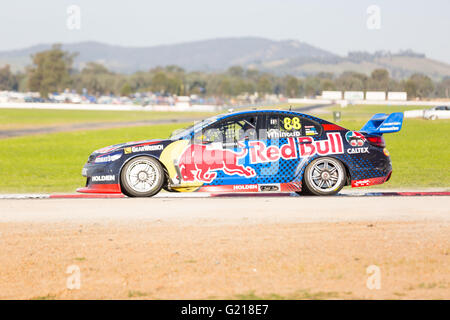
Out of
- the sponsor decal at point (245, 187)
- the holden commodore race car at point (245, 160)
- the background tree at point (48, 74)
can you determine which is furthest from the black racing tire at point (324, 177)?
the background tree at point (48, 74)

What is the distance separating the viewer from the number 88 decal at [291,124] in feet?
37.1

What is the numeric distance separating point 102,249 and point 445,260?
380 centimetres

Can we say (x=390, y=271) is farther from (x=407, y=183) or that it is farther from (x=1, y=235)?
(x=407, y=183)

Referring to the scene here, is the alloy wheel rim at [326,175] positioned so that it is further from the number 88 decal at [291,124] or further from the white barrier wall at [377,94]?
the white barrier wall at [377,94]

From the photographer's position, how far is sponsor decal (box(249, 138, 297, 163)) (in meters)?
11.1

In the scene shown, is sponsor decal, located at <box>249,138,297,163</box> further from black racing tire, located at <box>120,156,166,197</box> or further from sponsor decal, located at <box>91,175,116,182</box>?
sponsor decal, located at <box>91,175,116,182</box>

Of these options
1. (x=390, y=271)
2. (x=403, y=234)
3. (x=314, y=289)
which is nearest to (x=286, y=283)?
(x=314, y=289)

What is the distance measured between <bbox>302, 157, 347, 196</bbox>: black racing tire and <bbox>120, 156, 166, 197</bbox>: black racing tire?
2.44 meters

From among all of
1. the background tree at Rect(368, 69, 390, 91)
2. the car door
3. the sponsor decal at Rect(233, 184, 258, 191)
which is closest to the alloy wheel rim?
the car door

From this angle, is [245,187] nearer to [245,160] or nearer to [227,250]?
[245,160]

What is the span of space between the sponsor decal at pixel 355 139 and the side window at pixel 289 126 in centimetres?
52

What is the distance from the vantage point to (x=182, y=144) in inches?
436

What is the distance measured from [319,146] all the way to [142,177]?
3.03 m

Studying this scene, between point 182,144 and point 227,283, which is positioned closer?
point 227,283
